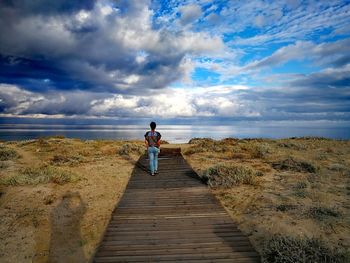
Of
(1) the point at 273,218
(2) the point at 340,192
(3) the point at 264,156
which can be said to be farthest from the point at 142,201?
(3) the point at 264,156

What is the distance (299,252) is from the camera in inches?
211

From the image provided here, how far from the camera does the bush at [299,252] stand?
529cm

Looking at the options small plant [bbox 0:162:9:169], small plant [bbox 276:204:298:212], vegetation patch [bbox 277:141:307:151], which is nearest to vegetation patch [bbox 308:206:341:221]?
small plant [bbox 276:204:298:212]

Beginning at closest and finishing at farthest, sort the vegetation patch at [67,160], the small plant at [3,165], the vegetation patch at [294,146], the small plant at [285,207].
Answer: the small plant at [285,207], the small plant at [3,165], the vegetation patch at [67,160], the vegetation patch at [294,146]

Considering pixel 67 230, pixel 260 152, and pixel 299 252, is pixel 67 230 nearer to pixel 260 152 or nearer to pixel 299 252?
pixel 299 252

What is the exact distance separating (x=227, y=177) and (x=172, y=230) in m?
5.48

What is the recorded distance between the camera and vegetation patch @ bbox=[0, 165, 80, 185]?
11747 millimetres

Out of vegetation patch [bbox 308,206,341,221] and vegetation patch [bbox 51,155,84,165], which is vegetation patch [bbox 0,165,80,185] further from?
vegetation patch [bbox 308,206,341,221]

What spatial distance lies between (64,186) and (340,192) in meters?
11.0

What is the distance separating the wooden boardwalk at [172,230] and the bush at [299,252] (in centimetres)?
35

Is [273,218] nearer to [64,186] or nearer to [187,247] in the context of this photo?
[187,247]

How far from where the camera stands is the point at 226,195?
34.2 ft

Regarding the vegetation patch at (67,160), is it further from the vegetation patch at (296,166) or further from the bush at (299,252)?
the bush at (299,252)

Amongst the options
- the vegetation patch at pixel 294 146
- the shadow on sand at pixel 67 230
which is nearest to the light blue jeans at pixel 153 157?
the shadow on sand at pixel 67 230
